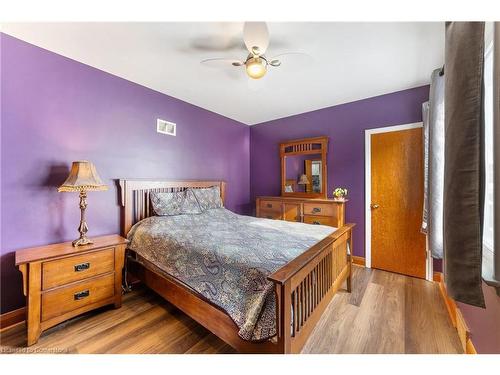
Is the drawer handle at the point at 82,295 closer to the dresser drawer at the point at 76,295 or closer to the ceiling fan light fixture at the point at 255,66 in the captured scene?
the dresser drawer at the point at 76,295

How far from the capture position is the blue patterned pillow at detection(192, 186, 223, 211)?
300 centimetres

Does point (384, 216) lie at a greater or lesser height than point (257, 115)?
lesser

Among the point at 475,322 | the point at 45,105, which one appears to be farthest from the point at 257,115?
the point at 475,322

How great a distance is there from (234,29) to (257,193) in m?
3.09

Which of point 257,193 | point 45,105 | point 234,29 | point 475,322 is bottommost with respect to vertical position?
point 475,322

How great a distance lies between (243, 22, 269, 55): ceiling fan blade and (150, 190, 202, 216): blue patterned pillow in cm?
188

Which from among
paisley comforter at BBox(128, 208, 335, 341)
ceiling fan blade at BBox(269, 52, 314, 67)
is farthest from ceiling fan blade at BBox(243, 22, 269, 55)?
paisley comforter at BBox(128, 208, 335, 341)

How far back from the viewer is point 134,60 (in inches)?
85.4

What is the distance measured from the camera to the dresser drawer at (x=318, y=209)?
123 inches

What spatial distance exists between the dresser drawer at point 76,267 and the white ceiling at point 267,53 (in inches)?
73.5

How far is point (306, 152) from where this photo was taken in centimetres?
370

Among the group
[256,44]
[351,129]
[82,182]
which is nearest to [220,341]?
[82,182]

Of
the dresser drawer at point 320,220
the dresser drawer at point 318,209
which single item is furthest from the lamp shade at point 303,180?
the dresser drawer at point 320,220

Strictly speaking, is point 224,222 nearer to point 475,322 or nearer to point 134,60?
point 134,60
